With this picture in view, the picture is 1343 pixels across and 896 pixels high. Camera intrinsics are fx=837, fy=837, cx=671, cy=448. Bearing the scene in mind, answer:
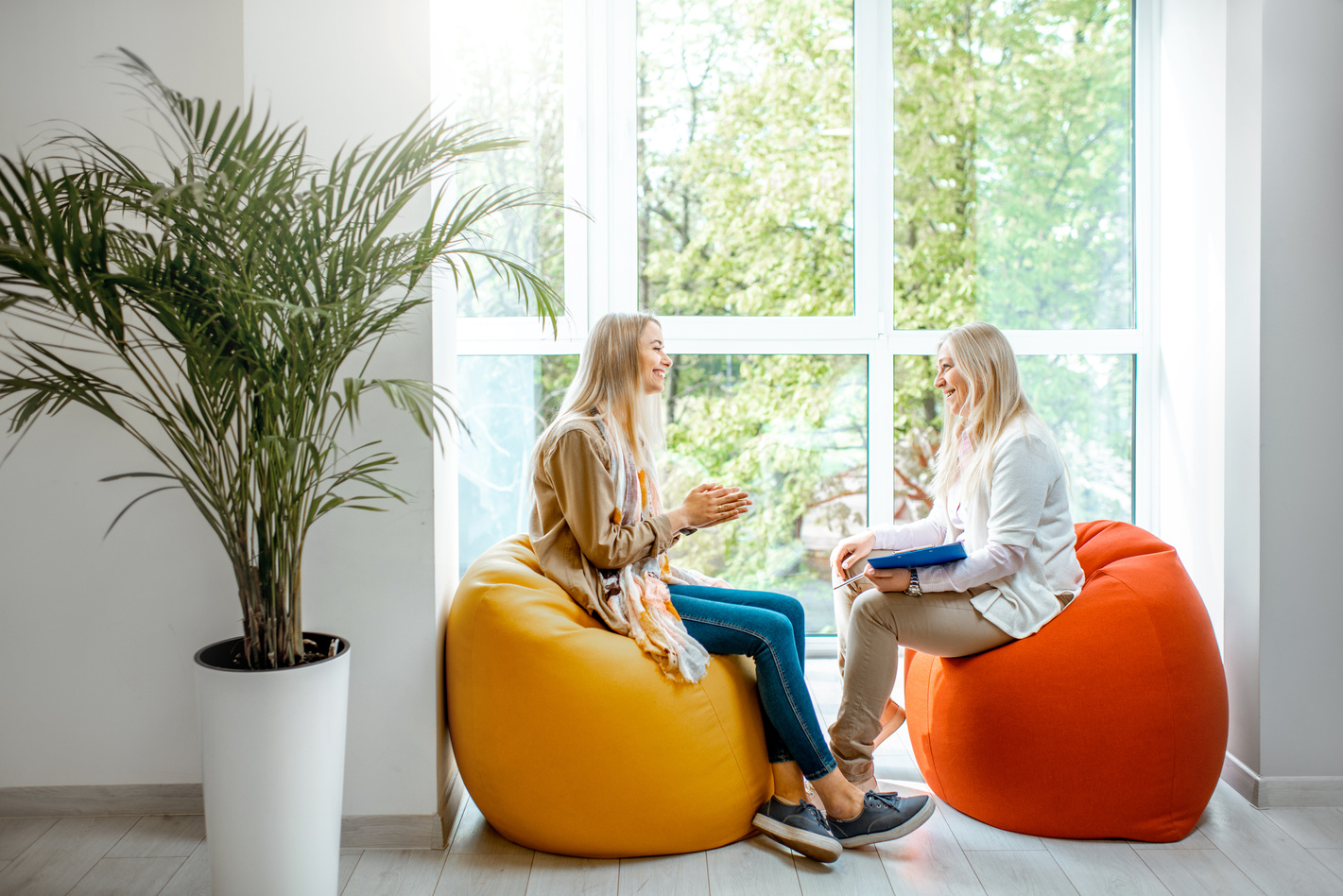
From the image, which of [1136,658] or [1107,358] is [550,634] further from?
[1107,358]

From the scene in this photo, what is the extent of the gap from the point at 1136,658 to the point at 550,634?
1382 mm

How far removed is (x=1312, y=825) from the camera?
83.7 inches

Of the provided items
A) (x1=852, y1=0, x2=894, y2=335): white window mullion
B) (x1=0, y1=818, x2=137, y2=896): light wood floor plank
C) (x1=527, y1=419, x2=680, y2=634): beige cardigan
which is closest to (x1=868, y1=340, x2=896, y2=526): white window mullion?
(x1=852, y1=0, x2=894, y2=335): white window mullion

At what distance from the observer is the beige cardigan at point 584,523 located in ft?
6.50

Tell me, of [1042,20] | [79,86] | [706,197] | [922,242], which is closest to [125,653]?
[79,86]

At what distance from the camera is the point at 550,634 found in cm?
192

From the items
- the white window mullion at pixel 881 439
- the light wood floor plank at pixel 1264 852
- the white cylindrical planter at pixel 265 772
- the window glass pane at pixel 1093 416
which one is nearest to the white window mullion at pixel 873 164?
the white window mullion at pixel 881 439

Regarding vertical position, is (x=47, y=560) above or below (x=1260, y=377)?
below

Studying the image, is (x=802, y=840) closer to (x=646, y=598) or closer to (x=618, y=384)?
(x=646, y=598)

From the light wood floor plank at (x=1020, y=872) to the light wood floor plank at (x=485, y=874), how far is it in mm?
1035

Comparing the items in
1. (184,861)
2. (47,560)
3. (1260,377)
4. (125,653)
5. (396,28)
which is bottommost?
(184,861)

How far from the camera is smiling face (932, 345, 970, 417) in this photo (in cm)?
223

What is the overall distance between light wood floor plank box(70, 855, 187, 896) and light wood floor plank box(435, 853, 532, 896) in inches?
25.0

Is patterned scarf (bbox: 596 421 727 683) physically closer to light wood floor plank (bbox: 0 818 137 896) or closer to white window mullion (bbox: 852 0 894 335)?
light wood floor plank (bbox: 0 818 137 896)
